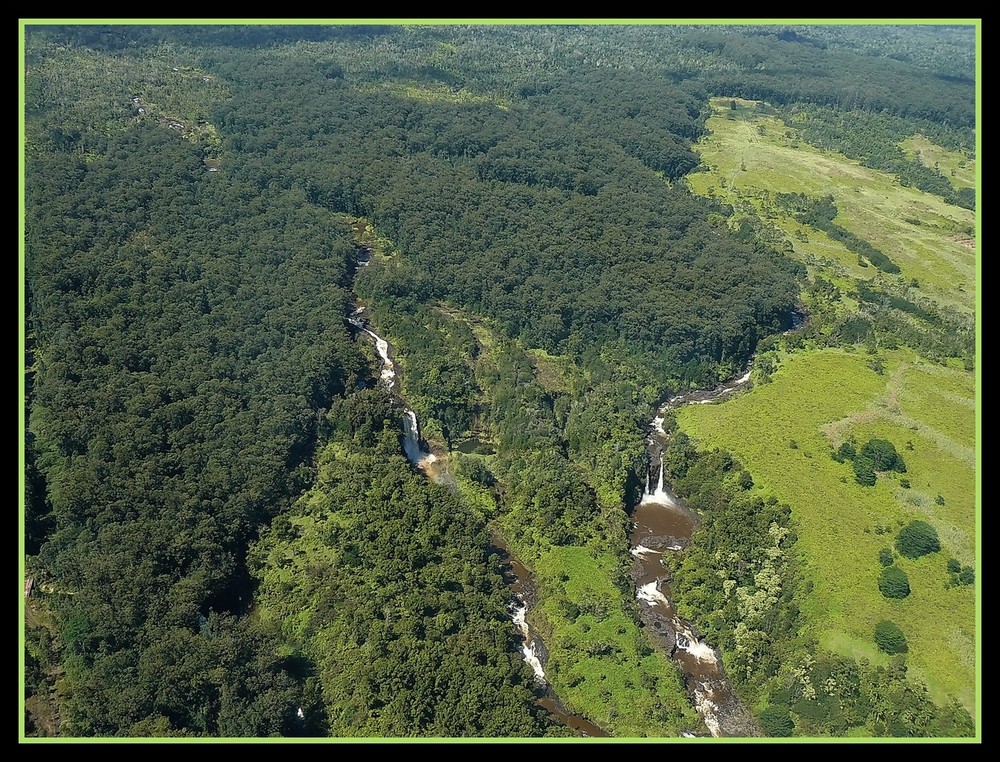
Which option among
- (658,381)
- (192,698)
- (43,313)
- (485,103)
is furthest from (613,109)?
(192,698)

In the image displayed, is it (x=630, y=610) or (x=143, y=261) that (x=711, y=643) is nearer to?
(x=630, y=610)

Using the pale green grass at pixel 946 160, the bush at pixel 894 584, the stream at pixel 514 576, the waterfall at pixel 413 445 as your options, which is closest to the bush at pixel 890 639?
the bush at pixel 894 584

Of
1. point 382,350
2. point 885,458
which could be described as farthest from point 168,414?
point 885,458

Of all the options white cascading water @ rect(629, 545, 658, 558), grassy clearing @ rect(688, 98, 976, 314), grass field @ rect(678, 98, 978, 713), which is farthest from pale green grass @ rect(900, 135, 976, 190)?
white cascading water @ rect(629, 545, 658, 558)

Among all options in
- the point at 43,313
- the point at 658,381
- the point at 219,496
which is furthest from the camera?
the point at 658,381

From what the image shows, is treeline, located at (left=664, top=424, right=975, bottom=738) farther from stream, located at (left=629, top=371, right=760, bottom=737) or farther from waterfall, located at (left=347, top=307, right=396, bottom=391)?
waterfall, located at (left=347, top=307, right=396, bottom=391)

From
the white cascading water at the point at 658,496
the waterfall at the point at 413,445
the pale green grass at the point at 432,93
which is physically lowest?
the white cascading water at the point at 658,496

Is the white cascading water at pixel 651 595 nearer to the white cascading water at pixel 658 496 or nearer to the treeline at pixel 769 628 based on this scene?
the treeline at pixel 769 628
